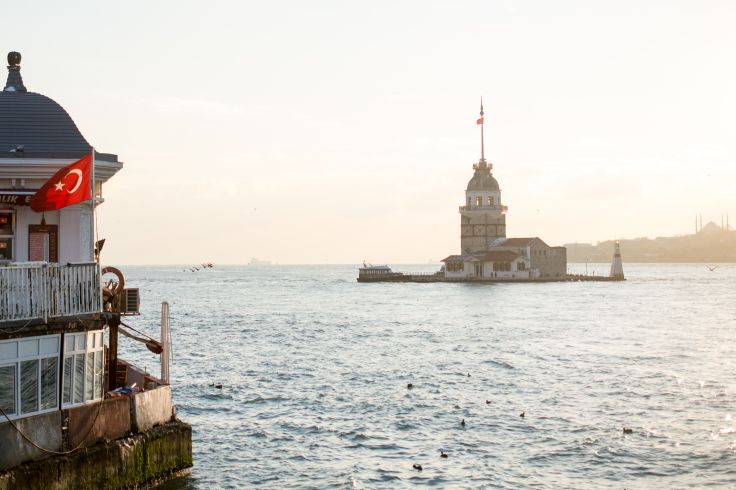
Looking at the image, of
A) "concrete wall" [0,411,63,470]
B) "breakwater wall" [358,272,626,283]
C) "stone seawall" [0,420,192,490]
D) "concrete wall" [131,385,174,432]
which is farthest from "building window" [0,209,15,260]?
"breakwater wall" [358,272,626,283]

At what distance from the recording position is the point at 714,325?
87.4m

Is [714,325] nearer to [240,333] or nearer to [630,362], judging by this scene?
[630,362]

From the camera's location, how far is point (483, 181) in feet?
575

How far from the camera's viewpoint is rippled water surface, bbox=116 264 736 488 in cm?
2881

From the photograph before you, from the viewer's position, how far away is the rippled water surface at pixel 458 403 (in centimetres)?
2881

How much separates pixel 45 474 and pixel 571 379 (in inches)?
1370

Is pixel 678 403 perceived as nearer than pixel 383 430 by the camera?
No

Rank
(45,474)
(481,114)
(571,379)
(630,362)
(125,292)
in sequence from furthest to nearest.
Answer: (481,114) < (630,362) < (571,379) < (125,292) < (45,474)

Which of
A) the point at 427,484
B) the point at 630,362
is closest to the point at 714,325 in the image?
the point at 630,362

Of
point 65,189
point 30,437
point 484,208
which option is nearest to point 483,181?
point 484,208

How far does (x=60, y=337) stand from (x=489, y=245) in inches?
6202

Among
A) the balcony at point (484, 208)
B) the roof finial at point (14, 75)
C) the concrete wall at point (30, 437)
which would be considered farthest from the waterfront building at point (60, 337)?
the balcony at point (484, 208)

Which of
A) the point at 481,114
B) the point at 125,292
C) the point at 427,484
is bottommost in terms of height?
the point at 427,484

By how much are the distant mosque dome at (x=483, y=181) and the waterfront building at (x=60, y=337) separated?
497 feet
